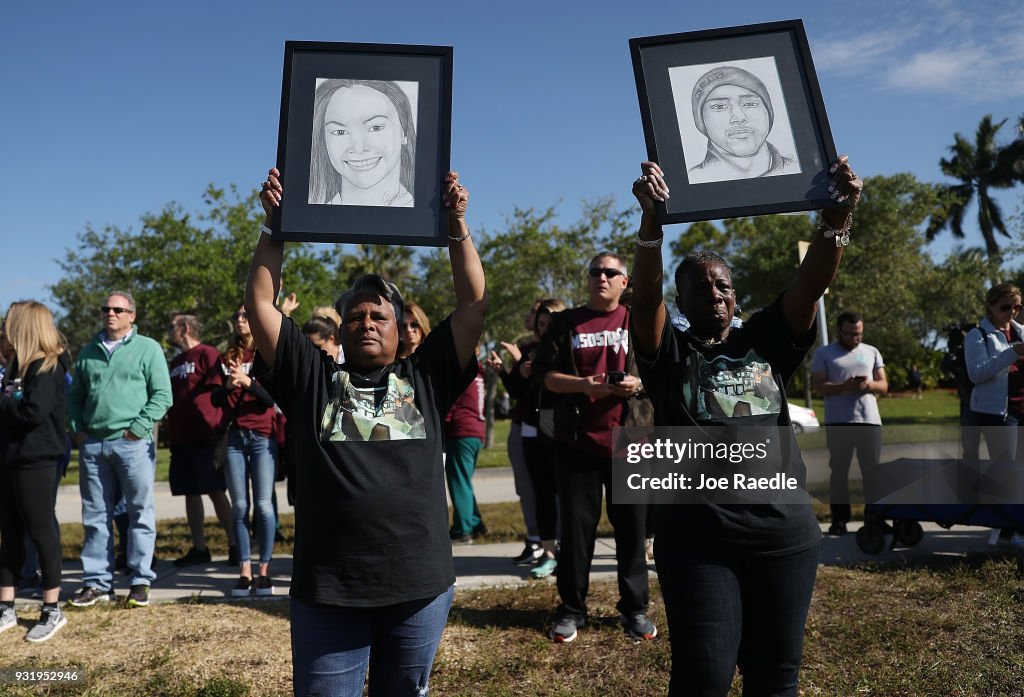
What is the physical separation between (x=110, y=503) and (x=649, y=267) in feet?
15.9

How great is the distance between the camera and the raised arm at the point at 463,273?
2826 millimetres

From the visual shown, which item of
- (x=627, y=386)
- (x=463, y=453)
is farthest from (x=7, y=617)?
(x=627, y=386)

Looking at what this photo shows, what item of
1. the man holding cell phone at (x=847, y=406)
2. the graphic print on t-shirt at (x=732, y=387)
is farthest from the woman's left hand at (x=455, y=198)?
the man holding cell phone at (x=847, y=406)

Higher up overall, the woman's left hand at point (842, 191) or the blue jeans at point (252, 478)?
the woman's left hand at point (842, 191)

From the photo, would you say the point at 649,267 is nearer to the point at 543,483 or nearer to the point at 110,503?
the point at 543,483

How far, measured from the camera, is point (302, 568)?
8.50 feet

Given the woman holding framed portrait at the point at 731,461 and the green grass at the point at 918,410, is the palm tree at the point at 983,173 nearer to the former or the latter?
the green grass at the point at 918,410

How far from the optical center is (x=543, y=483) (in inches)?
256

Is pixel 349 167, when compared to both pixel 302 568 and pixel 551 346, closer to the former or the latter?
pixel 302 568

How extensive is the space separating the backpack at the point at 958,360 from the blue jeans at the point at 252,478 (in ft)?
19.1

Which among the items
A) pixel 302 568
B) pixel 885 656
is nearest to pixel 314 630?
pixel 302 568

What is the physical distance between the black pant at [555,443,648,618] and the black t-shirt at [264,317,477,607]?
201cm

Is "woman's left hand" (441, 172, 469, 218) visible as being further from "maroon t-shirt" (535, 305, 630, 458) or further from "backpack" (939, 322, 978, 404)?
"backpack" (939, 322, 978, 404)

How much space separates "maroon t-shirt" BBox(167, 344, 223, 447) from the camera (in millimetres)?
6816
